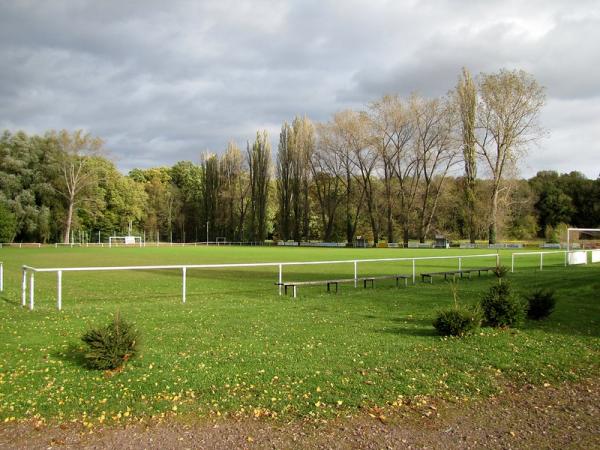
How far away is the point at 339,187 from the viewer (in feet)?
275

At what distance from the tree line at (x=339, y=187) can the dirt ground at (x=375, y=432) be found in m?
56.6

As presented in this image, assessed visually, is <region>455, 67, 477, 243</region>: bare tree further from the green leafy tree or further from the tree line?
the green leafy tree

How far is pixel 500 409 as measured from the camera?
209 inches

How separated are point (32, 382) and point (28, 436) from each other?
148 centimetres

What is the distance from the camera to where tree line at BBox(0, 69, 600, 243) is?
61219mm

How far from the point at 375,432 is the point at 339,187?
262 ft

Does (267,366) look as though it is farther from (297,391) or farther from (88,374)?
(88,374)

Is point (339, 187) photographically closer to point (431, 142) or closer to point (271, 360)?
point (431, 142)

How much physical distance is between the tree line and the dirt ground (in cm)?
5662

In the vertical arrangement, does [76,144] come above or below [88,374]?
above

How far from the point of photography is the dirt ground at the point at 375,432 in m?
4.44

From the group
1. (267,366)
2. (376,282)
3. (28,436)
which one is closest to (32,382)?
(28,436)

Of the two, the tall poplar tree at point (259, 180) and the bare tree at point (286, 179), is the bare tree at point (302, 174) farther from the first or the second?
the tall poplar tree at point (259, 180)

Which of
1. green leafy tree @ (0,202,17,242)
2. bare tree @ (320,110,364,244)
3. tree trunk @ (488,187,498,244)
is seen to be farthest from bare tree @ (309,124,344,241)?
green leafy tree @ (0,202,17,242)
